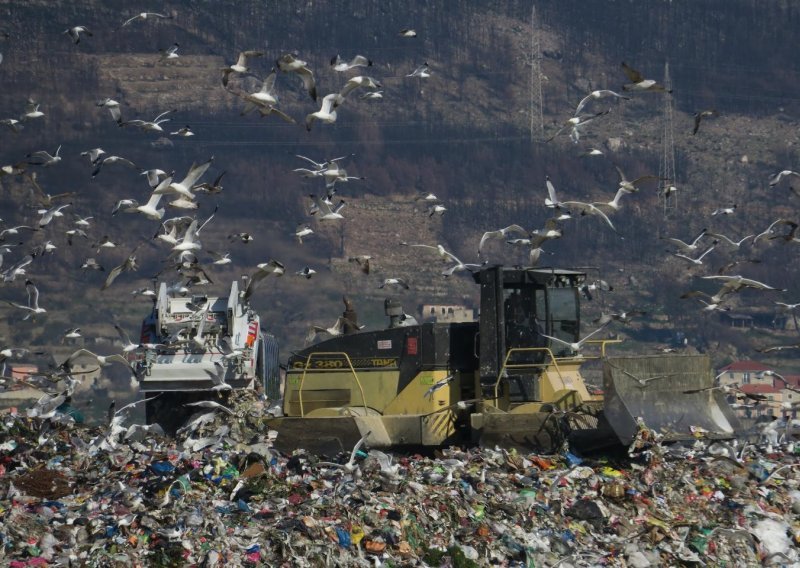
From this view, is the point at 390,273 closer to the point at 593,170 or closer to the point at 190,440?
the point at 593,170

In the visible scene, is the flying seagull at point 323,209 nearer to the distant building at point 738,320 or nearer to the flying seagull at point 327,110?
the flying seagull at point 327,110

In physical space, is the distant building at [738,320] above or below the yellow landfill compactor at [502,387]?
below

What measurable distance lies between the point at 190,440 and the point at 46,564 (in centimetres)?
444

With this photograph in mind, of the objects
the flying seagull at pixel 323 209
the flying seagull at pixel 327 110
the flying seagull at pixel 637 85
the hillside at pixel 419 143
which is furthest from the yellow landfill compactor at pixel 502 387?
the hillside at pixel 419 143

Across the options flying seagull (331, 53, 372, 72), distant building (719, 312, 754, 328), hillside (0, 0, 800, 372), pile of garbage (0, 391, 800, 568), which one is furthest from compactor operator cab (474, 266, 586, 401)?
distant building (719, 312, 754, 328)

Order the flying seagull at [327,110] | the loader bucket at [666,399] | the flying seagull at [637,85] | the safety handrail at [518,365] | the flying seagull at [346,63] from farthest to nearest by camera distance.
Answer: the flying seagull at [346,63]
the flying seagull at [327,110]
the flying seagull at [637,85]
the safety handrail at [518,365]
the loader bucket at [666,399]

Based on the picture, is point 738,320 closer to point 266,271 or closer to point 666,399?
point 666,399

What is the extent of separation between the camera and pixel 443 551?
1362 cm

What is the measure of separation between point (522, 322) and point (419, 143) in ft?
364

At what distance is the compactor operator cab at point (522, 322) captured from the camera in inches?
670

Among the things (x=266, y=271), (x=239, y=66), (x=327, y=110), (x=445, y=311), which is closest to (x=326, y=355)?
(x=266, y=271)

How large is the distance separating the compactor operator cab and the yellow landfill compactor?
0.04 ft

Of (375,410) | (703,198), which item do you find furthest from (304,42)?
(375,410)

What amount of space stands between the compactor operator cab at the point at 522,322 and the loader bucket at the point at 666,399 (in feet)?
3.21
